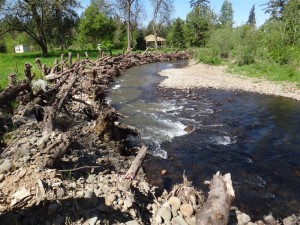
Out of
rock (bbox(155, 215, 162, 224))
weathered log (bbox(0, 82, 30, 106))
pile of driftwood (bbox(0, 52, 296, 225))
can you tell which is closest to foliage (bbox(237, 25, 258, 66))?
pile of driftwood (bbox(0, 52, 296, 225))

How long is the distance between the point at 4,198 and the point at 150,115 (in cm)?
992

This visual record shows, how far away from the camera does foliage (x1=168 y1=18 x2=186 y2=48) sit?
6512 cm

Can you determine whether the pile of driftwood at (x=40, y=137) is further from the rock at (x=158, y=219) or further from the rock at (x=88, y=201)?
the rock at (x=158, y=219)

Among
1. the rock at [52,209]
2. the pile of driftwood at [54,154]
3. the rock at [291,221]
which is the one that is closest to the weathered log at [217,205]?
the pile of driftwood at [54,154]

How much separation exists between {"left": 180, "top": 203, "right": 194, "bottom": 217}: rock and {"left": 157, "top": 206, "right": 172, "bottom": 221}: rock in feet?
0.78

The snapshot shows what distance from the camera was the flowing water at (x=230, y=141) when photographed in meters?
7.55

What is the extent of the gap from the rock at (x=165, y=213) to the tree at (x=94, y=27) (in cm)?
5641

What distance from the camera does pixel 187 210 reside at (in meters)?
5.04

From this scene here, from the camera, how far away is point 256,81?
2289 centimetres

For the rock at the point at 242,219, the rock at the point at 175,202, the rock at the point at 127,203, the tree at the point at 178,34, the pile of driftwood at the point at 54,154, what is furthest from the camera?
the tree at the point at 178,34

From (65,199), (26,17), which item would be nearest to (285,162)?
(65,199)

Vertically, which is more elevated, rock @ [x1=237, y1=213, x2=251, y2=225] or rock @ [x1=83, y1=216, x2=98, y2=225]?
rock @ [x1=83, y1=216, x2=98, y2=225]

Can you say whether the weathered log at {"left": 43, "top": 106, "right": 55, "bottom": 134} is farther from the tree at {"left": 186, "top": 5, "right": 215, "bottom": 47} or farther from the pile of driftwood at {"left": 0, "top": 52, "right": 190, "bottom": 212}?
the tree at {"left": 186, "top": 5, "right": 215, "bottom": 47}

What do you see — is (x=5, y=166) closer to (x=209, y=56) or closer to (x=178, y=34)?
(x=209, y=56)
